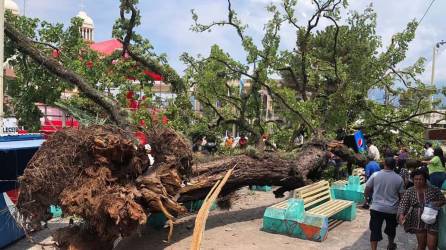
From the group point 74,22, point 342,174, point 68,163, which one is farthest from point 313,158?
point 74,22

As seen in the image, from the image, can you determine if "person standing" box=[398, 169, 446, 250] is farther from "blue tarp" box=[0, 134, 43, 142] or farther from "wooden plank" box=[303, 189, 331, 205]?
"blue tarp" box=[0, 134, 43, 142]

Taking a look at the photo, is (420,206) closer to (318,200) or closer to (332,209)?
(332,209)

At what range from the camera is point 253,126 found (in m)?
13.5

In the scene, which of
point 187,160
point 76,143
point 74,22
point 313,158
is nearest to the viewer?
point 76,143

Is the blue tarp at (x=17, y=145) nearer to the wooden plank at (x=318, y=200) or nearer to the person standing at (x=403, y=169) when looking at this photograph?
the wooden plank at (x=318, y=200)

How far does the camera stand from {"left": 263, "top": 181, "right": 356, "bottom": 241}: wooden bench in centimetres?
705

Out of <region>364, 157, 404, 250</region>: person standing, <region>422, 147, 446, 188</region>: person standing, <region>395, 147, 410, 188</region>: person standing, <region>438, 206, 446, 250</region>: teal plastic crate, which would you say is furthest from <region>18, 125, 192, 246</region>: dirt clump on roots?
Answer: <region>422, 147, 446, 188</region>: person standing

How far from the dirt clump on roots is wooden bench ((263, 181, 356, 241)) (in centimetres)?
254

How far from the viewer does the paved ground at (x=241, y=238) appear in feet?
22.2

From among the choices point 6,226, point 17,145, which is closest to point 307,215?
point 17,145

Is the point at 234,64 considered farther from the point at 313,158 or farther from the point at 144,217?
the point at 144,217

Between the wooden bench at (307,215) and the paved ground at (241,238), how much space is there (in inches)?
6.1

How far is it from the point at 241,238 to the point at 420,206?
2.91 meters

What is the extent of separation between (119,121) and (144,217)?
3.36 m
